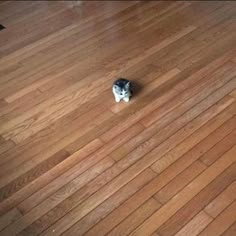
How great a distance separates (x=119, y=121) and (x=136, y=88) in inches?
13.5

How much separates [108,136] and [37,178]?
500mm

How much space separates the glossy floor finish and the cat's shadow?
0.6 inches

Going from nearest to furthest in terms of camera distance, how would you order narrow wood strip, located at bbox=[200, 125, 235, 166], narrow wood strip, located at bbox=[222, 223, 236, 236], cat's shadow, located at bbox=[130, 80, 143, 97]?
narrow wood strip, located at bbox=[222, 223, 236, 236]
narrow wood strip, located at bbox=[200, 125, 235, 166]
cat's shadow, located at bbox=[130, 80, 143, 97]

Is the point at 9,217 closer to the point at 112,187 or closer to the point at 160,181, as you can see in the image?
the point at 112,187

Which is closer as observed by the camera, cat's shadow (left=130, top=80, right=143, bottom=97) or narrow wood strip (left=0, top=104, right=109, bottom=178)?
narrow wood strip (left=0, top=104, right=109, bottom=178)

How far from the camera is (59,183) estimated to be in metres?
1.91

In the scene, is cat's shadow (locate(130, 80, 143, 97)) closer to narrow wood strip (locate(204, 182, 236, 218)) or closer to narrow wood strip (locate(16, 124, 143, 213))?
narrow wood strip (locate(16, 124, 143, 213))

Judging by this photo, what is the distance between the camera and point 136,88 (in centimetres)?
244

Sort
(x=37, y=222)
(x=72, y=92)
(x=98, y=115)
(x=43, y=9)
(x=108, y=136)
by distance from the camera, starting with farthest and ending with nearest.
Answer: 1. (x=43, y=9)
2. (x=72, y=92)
3. (x=98, y=115)
4. (x=108, y=136)
5. (x=37, y=222)

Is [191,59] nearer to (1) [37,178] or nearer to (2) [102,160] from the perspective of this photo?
(2) [102,160]

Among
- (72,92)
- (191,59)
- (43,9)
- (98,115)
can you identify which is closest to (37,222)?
(98,115)

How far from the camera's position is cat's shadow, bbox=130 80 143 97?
7.89 ft

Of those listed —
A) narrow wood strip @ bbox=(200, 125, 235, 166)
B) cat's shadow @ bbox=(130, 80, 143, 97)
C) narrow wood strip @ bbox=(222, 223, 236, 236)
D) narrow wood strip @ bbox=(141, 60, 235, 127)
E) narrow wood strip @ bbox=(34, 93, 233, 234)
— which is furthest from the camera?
cat's shadow @ bbox=(130, 80, 143, 97)

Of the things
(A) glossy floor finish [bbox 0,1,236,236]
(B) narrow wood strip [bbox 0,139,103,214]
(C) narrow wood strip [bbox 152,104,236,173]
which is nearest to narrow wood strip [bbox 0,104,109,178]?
(A) glossy floor finish [bbox 0,1,236,236]
